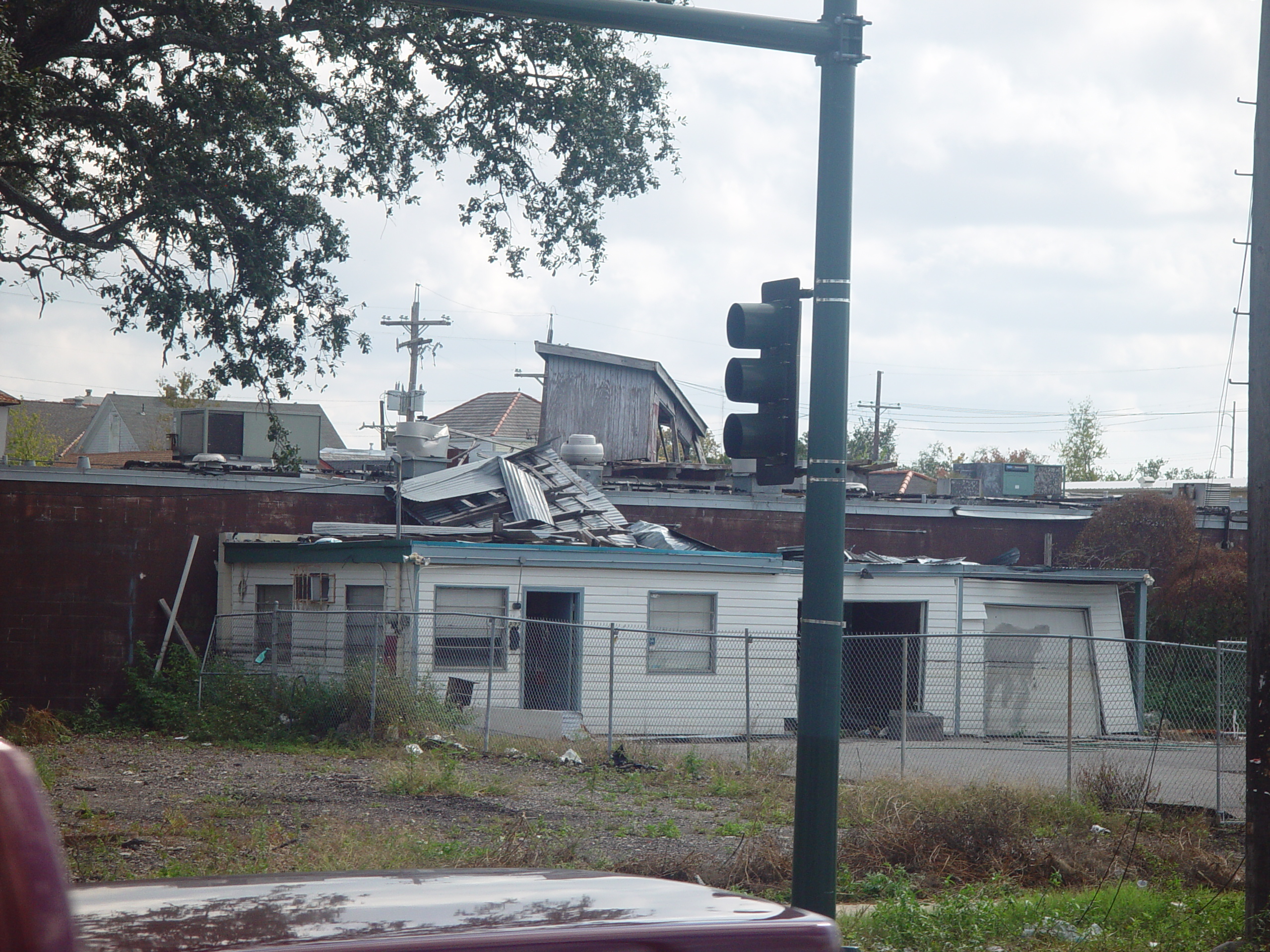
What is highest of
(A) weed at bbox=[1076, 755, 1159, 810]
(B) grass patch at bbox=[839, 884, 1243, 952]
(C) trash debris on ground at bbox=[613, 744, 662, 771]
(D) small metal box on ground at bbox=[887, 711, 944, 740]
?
(B) grass patch at bbox=[839, 884, 1243, 952]

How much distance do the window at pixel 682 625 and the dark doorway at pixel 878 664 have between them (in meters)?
2.55

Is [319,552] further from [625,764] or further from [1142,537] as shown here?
A: [1142,537]

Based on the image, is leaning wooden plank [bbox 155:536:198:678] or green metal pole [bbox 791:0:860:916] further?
leaning wooden plank [bbox 155:536:198:678]

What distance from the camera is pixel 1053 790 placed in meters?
12.2

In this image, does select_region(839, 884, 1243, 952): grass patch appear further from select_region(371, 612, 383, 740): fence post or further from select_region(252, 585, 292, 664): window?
select_region(252, 585, 292, 664): window

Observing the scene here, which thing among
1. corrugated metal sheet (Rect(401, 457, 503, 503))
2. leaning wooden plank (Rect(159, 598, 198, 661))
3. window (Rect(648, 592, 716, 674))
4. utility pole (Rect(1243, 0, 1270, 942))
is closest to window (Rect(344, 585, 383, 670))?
leaning wooden plank (Rect(159, 598, 198, 661))

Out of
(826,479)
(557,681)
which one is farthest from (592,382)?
(826,479)

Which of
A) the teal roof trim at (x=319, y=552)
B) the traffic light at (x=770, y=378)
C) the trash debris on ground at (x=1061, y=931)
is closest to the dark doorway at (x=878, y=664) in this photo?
the teal roof trim at (x=319, y=552)

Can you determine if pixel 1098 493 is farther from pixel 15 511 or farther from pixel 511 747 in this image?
pixel 15 511

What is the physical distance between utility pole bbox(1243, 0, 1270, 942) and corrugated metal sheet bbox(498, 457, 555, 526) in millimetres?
16327

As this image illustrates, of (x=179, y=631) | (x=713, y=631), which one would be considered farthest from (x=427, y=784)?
(x=179, y=631)

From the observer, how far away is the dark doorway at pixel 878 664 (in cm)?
2141

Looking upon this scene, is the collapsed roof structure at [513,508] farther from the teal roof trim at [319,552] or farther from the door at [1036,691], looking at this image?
the door at [1036,691]

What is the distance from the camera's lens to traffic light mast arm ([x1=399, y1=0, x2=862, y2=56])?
6145 millimetres
